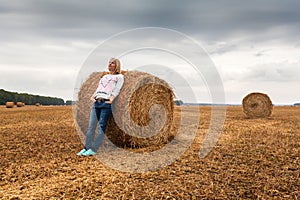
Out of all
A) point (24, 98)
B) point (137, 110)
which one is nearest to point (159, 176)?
point (137, 110)

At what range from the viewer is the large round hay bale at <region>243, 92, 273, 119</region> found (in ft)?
53.0

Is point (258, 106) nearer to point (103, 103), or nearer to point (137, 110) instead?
point (137, 110)

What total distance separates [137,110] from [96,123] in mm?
1011

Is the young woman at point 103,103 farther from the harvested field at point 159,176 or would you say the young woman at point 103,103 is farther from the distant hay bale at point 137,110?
the harvested field at point 159,176

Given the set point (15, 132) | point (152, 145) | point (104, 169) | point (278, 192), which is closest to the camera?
point (278, 192)

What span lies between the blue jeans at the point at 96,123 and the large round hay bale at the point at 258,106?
11.6 meters

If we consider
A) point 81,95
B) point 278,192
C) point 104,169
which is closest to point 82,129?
point 81,95

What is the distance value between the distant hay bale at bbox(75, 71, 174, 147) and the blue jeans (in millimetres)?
331

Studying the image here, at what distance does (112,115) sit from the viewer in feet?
21.8

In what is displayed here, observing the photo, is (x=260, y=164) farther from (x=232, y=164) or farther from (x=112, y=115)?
(x=112, y=115)

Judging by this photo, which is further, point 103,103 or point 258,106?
point 258,106

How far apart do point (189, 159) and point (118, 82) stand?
218 centimetres

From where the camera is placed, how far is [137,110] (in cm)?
691

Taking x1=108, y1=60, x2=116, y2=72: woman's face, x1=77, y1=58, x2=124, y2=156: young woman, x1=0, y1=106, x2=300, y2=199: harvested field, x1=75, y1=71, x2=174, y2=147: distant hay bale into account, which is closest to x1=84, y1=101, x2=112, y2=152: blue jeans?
x1=77, y1=58, x2=124, y2=156: young woman
